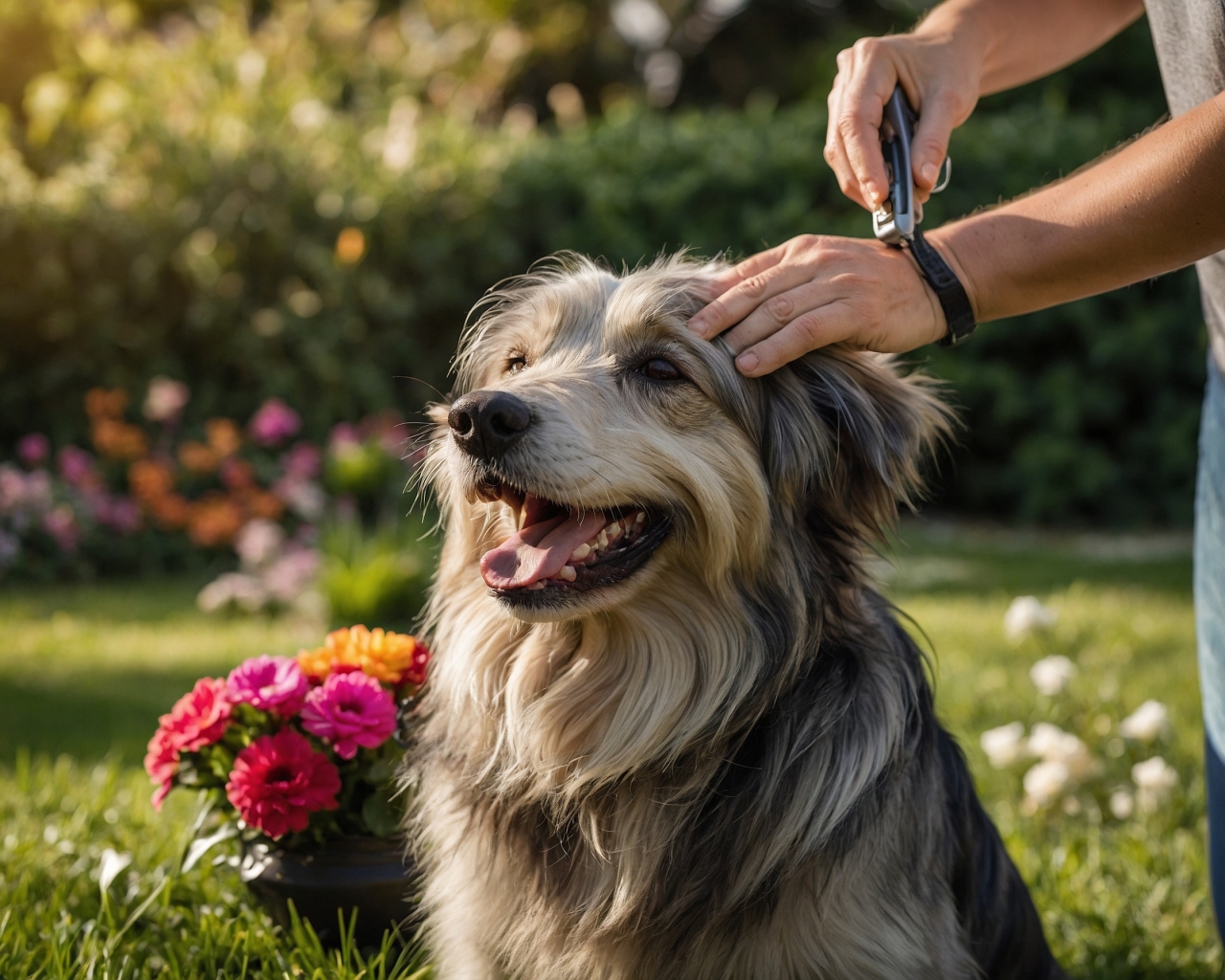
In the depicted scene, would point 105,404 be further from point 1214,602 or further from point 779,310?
point 1214,602

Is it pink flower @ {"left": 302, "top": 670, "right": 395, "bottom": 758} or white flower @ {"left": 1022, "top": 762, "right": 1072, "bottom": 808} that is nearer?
pink flower @ {"left": 302, "top": 670, "right": 395, "bottom": 758}

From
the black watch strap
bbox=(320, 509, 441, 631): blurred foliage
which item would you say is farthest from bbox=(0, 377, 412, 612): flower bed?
the black watch strap

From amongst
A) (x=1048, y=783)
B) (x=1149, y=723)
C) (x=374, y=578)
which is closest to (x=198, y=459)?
(x=374, y=578)

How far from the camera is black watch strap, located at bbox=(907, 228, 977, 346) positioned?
91.6 inches

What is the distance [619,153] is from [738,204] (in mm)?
1076

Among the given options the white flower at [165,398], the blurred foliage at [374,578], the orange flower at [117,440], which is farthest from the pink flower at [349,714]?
the orange flower at [117,440]

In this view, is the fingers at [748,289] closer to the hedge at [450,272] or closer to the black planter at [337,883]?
the black planter at [337,883]

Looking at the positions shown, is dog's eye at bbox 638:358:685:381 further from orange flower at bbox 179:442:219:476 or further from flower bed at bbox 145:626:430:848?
orange flower at bbox 179:442:219:476

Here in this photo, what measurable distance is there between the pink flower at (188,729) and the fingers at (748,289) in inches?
59.9

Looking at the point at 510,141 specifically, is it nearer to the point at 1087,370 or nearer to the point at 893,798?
the point at 1087,370

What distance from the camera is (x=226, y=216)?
8.79 m

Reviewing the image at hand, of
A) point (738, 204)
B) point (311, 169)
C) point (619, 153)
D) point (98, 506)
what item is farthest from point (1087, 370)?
point (98, 506)

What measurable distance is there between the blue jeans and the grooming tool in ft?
3.78

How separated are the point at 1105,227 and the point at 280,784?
2145 millimetres
